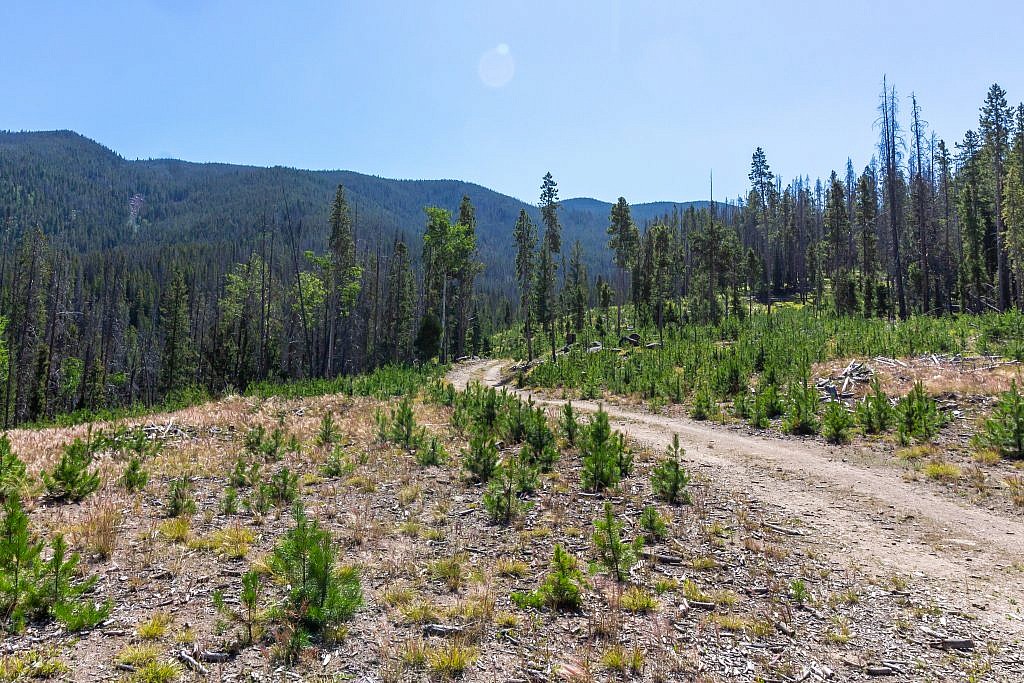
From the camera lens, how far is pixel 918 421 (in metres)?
11.1

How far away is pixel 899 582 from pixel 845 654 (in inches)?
73.3

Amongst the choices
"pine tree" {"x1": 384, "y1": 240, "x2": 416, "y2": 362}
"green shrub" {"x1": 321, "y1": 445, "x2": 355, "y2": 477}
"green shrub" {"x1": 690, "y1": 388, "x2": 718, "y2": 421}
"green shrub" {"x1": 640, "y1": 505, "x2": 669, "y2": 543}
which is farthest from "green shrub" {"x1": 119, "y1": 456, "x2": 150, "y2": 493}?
"pine tree" {"x1": 384, "y1": 240, "x2": 416, "y2": 362}

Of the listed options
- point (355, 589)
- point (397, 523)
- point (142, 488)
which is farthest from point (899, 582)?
point (142, 488)

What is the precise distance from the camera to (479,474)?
10508mm

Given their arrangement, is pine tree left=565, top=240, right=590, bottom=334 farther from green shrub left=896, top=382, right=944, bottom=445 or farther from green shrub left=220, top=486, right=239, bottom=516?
green shrub left=220, top=486, right=239, bottom=516

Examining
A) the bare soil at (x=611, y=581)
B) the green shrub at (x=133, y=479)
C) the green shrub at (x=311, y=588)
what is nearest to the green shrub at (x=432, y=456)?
the bare soil at (x=611, y=581)

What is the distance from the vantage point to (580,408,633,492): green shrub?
9.37m

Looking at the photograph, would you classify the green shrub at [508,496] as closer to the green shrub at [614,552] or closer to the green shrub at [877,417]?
the green shrub at [614,552]

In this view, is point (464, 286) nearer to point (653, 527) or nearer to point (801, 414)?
point (801, 414)

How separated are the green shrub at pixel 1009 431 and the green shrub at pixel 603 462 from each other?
7.09m

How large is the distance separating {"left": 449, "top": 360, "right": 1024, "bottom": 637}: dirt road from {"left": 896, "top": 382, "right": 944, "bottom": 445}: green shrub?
6.21 feet

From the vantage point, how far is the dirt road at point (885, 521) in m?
5.38

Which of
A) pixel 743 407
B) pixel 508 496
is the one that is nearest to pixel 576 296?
pixel 743 407

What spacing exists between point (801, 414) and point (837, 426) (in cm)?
116
